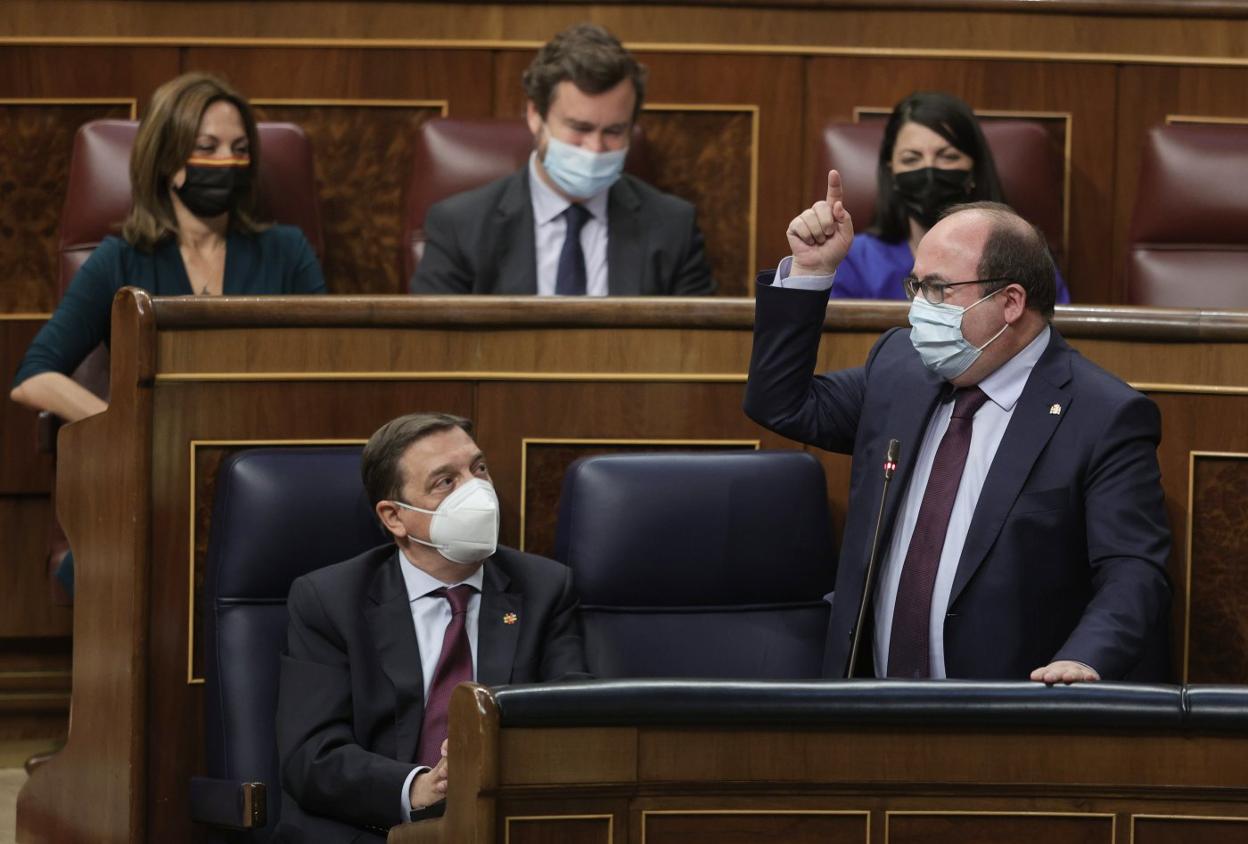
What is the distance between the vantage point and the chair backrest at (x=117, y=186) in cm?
187

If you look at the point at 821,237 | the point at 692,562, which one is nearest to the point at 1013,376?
the point at 821,237

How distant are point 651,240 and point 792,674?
0.56 metres

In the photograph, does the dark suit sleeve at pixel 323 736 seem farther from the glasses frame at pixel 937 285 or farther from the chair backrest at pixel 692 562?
the glasses frame at pixel 937 285

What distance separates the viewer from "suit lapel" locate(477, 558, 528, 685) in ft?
4.37

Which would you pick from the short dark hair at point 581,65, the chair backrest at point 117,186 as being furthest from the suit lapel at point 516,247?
the chair backrest at point 117,186

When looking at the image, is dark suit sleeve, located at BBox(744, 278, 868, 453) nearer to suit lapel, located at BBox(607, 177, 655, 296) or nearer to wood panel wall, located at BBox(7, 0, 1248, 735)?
suit lapel, located at BBox(607, 177, 655, 296)

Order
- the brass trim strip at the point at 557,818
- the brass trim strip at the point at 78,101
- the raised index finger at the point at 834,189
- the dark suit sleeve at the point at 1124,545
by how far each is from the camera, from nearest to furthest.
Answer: the brass trim strip at the point at 557,818 < the dark suit sleeve at the point at 1124,545 < the raised index finger at the point at 834,189 < the brass trim strip at the point at 78,101

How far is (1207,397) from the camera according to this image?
145cm

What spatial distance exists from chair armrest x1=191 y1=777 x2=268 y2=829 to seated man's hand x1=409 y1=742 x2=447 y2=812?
0.40 ft

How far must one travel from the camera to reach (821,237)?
134 cm

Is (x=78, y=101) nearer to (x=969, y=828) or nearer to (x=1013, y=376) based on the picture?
(x=1013, y=376)

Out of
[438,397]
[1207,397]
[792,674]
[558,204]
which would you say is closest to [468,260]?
[558,204]

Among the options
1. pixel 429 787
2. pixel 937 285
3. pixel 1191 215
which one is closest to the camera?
pixel 429 787

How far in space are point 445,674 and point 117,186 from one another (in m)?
0.79
